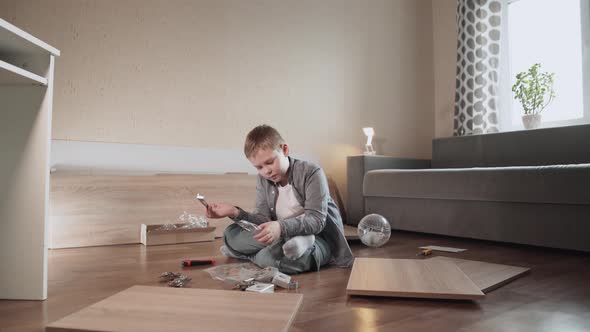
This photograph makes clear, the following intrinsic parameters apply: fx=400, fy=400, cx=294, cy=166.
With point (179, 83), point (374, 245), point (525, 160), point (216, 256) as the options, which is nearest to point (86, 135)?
point (179, 83)

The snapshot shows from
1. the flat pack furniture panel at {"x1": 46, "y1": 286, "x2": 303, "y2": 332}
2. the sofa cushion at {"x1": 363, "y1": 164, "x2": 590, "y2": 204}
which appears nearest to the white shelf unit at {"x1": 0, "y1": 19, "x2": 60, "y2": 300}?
the flat pack furniture panel at {"x1": 46, "y1": 286, "x2": 303, "y2": 332}

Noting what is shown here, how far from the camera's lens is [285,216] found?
166 cm

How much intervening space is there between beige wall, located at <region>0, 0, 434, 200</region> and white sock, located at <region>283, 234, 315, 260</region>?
5.09ft

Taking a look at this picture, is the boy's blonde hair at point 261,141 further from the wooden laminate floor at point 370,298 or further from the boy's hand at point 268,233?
the wooden laminate floor at point 370,298

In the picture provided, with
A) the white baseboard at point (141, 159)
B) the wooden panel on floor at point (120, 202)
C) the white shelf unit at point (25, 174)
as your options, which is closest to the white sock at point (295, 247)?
the white shelf unit at point (25, 174)

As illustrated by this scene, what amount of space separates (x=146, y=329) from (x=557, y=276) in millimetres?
1399

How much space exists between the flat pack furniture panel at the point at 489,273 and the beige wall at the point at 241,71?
189 centimetres

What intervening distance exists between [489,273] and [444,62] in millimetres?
Result: 2976

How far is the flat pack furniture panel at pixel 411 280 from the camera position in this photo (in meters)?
1.11

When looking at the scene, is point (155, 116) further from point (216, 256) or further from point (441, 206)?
point (441, 206)

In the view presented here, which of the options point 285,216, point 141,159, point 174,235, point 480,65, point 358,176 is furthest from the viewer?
point 480,65

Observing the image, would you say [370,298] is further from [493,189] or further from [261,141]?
[493,189]

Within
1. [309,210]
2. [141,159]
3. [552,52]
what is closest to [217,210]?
[309,210]

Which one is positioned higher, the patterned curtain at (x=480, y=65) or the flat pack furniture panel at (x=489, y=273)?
the patterned curtain at (x=480, y=65)
